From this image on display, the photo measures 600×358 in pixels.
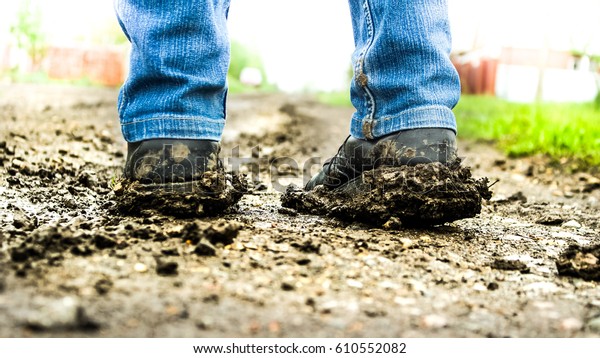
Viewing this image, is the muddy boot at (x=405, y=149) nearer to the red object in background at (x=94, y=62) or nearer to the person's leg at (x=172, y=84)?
the person's leg at (x=172, y=84)

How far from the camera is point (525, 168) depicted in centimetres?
348

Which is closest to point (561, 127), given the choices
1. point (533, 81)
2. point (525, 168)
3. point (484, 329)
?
point (525, 168)

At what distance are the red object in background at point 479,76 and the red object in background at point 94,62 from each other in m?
9.73

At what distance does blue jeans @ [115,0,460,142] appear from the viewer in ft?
4.88

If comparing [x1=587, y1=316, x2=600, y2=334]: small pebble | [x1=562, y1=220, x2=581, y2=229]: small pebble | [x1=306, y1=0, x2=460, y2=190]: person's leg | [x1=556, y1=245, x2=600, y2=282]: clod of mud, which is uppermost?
[x1=306, y1=0, x2=460, y2=190]: person's leg

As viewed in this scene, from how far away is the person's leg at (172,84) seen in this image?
1.48 meters

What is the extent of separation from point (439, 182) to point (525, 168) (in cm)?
222

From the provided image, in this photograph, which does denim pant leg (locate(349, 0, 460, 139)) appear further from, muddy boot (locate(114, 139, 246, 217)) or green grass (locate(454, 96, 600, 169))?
green grass (locate(454, 96, 600, 169))

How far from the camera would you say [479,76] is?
51.0 feet

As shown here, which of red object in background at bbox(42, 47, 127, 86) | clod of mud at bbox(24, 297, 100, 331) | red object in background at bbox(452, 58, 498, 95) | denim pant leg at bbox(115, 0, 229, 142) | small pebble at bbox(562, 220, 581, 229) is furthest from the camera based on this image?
red object in background at bbox(42, 47, 127, 86)

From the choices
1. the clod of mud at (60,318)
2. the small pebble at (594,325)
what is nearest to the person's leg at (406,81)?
the small pebble at (594,325)

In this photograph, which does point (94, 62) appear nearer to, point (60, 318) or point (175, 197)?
point (175, 197)

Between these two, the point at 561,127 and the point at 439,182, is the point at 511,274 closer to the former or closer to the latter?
the point at 439,182

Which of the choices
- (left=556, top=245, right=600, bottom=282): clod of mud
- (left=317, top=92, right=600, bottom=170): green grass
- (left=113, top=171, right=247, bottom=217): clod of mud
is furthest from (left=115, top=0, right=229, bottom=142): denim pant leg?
(left=317, top=92, right=600, bottom=170): green grass
